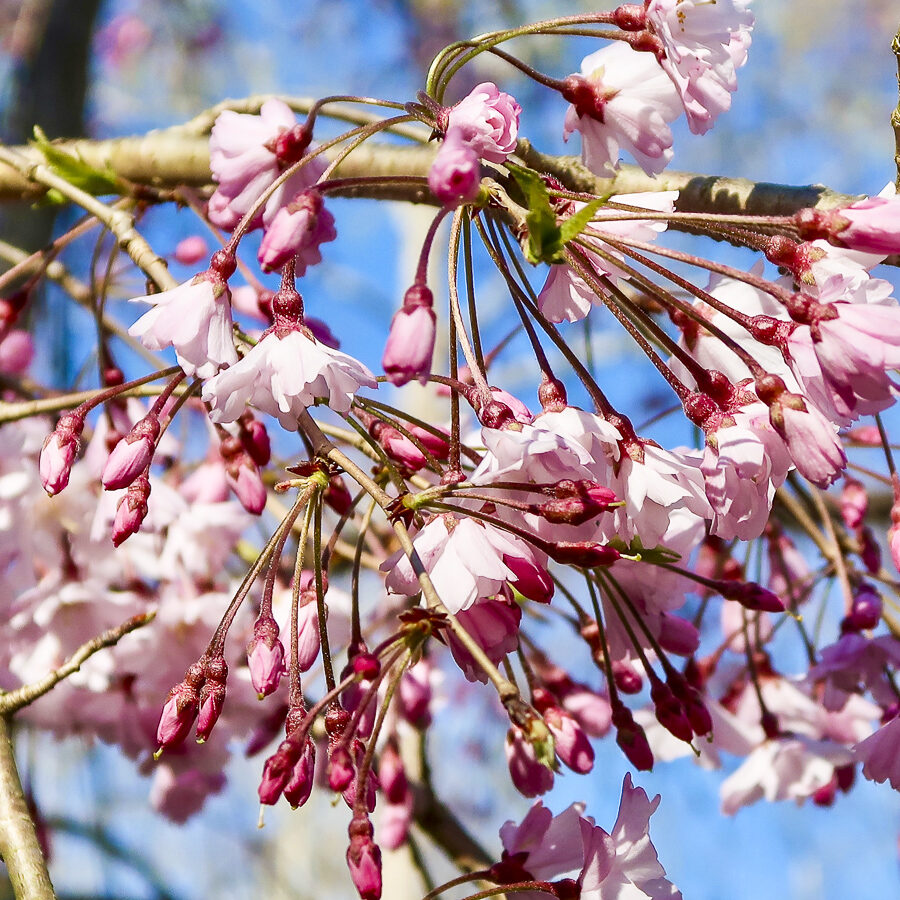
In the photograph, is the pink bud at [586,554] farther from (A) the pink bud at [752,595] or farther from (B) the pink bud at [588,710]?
(B) the pink bud at [588,710]

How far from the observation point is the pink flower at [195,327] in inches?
45.1

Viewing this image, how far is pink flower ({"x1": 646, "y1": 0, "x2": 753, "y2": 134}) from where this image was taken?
3.99 feet

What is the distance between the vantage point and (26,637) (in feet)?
6.44

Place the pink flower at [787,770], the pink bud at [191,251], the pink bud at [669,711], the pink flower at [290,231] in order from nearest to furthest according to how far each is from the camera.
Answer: the pink flower at [290,231] → the pink bud at [669,711] → the pink flower at [787,770] → the pink bud at [191,251]

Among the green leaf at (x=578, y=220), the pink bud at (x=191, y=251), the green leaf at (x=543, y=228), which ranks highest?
the pink bud at (x=191, y=251)

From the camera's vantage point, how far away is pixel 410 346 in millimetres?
1014

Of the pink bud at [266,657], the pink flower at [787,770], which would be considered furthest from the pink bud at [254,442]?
the pink flower at [787,770]

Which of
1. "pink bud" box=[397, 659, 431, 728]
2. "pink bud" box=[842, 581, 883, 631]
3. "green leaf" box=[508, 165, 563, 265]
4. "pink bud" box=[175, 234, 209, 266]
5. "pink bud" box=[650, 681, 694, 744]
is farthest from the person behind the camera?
"pink bud" box=[175, 234, 209, 266]

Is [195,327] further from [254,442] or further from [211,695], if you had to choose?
[211,695]

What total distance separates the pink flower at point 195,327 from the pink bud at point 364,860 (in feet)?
1.74

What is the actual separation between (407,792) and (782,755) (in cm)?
69

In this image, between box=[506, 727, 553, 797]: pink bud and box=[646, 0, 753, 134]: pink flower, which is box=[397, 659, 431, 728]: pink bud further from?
box=[646, 0, 753, 134]: pink flower

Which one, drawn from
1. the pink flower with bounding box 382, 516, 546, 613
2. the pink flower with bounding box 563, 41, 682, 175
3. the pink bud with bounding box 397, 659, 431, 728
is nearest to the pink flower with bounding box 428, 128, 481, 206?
the pink flower with bounding box 382, 516, 546, 613

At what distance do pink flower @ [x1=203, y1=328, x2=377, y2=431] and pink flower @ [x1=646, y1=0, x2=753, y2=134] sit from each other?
0.52 metres
